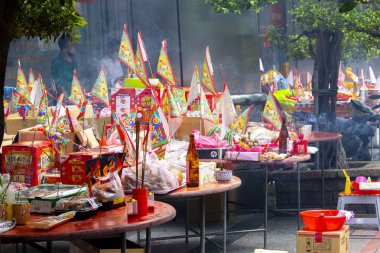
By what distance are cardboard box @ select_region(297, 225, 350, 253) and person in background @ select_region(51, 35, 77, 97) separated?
31.0 feet

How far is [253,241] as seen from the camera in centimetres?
970

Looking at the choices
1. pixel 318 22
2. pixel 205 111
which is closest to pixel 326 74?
pixel 318 22

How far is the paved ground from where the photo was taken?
30.3 ft

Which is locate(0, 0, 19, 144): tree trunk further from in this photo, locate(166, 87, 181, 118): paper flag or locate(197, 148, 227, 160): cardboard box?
locate(166, 87, 181, 118): paper flag

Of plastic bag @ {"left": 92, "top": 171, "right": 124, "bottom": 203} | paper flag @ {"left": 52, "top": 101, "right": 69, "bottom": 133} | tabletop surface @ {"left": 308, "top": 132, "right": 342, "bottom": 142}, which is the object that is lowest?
plastic bag @ {"left": 92, "top": 171, "right": 124, "bottom": 203}

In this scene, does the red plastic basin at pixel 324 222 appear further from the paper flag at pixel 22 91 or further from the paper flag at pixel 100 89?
the paper flag at pixel 22 91

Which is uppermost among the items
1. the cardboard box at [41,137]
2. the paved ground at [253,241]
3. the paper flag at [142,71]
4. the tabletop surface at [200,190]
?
the paper flag at [142,71]

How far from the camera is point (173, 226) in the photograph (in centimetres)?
1068

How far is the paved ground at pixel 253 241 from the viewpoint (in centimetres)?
923

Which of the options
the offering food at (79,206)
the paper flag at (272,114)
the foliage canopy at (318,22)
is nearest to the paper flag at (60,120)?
the paper flag at (272,114)

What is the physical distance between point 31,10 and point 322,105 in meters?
7.78

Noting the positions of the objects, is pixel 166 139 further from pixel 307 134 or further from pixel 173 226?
pixel 307 134

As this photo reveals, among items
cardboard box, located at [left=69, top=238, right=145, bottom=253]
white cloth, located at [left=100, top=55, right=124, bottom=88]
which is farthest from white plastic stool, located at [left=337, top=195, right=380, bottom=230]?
white cloth, located at [left=100, top=55, right=124, bottom=88]

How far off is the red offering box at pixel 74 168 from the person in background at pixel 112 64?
9.67 m
